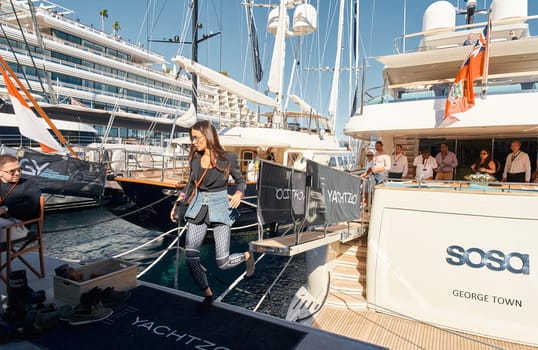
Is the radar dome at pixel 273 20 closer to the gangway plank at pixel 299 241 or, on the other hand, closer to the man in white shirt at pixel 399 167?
the man in white shirt at pixel 399 167

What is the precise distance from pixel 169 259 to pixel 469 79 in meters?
9.76

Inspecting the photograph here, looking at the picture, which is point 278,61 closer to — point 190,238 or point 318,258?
point 318,258

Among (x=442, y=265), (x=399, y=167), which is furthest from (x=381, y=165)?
(x=442, y=265)

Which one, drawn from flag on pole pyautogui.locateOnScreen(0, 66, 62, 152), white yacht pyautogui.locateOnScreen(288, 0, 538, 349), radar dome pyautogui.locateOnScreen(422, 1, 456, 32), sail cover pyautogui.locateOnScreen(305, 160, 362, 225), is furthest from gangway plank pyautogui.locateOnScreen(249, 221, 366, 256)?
radar dome pyautogui.locateOnScreen(422, 1, 456, 32)

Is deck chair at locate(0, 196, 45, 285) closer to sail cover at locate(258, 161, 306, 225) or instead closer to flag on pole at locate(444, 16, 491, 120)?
sail cover at locate(258, 161, 306, 225)

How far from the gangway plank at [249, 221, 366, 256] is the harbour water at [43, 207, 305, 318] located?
2.01m

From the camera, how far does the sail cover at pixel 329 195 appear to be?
4.30 m

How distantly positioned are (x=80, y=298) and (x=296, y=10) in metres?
18.0

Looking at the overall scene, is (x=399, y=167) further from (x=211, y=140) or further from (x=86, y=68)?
(x=86, y=68)

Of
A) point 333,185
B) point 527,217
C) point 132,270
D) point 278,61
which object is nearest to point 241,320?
point 132,270

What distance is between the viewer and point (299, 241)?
439cm

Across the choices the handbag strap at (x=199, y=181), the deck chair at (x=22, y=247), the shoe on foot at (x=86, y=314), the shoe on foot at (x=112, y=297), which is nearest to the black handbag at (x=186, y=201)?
the handbag strap at (x=199, y=181)

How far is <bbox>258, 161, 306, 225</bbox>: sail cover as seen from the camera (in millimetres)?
3797

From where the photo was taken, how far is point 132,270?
370 centimetres
